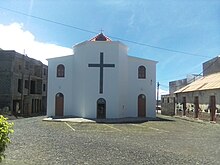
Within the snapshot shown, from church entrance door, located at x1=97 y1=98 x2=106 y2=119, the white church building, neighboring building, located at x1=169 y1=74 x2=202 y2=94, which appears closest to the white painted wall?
the white church building

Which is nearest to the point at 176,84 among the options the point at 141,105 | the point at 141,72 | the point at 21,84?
the point at 141,72

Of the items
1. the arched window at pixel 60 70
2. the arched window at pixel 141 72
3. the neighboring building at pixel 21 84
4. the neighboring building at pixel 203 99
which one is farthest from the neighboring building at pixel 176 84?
the neighboring building at pixel 21 84

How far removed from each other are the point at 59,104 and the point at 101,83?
18.1 feet

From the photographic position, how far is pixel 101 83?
30531 mm

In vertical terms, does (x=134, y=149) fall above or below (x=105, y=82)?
below

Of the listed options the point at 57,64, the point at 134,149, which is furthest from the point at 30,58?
the point at 134,149

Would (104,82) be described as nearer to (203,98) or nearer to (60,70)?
(60,70)

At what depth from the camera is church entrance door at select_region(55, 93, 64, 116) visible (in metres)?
32.6

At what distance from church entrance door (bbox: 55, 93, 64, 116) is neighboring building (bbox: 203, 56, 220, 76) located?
1712 cm

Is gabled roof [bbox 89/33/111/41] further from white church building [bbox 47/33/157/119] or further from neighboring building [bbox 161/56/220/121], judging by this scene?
neighboring building [bbox 161/56/220/121]

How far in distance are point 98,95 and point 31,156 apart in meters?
21.0

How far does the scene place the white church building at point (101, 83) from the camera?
100 feet

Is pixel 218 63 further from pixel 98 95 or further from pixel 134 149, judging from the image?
pixel 134 149

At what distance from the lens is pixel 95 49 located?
30.8 meters
